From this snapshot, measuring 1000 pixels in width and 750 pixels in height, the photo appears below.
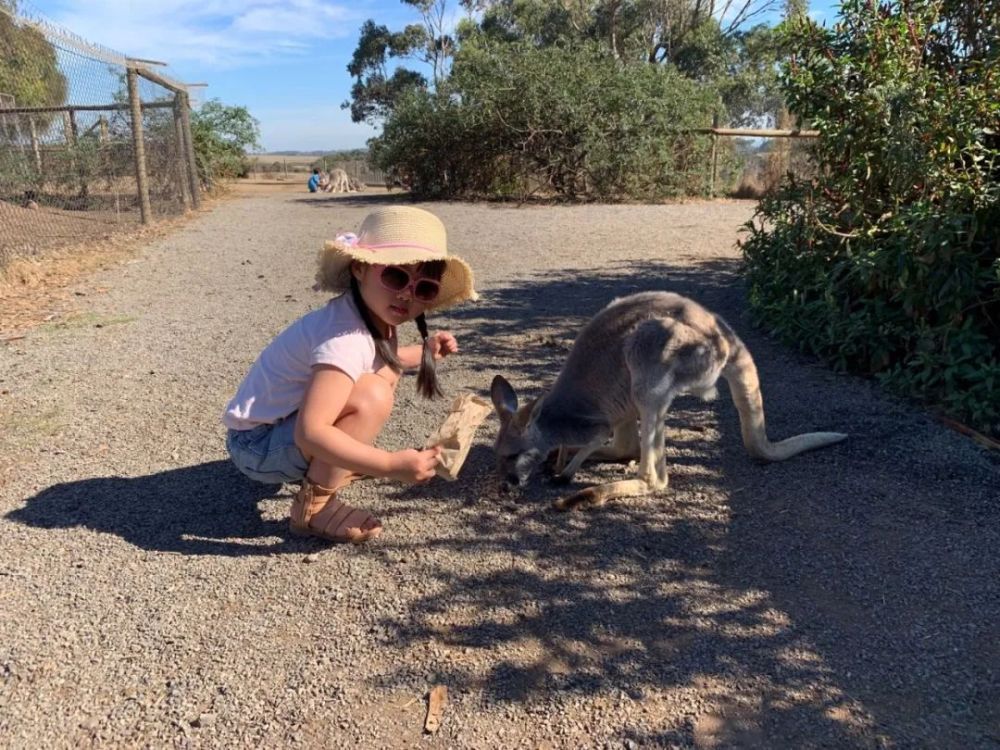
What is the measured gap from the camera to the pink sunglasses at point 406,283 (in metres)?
2.21

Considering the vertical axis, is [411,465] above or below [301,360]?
below

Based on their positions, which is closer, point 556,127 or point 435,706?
point 435,706

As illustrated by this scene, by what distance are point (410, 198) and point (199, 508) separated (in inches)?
578

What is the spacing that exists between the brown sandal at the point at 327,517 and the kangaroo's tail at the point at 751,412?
153 cm

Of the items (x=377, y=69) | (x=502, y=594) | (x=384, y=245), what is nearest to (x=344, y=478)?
(x=502, y=594)

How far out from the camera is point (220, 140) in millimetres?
20719

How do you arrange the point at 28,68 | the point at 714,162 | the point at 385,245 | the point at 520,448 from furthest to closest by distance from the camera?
the point at 714,162
the point at 28,68
the point at 520,448
the point at 385,245

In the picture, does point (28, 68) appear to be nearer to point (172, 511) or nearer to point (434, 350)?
point (172, 511)

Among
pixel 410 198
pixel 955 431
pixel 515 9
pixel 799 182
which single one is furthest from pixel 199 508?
pixel 515 9

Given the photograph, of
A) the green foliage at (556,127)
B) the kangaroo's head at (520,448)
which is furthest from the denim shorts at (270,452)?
the green foliage at (556,127)

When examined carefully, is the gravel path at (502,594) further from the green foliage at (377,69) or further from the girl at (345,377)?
the green foliage at (377,69)

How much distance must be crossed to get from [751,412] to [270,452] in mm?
1829

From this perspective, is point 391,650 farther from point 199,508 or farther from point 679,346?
point 679,346

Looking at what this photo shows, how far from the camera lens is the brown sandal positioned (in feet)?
7.92
